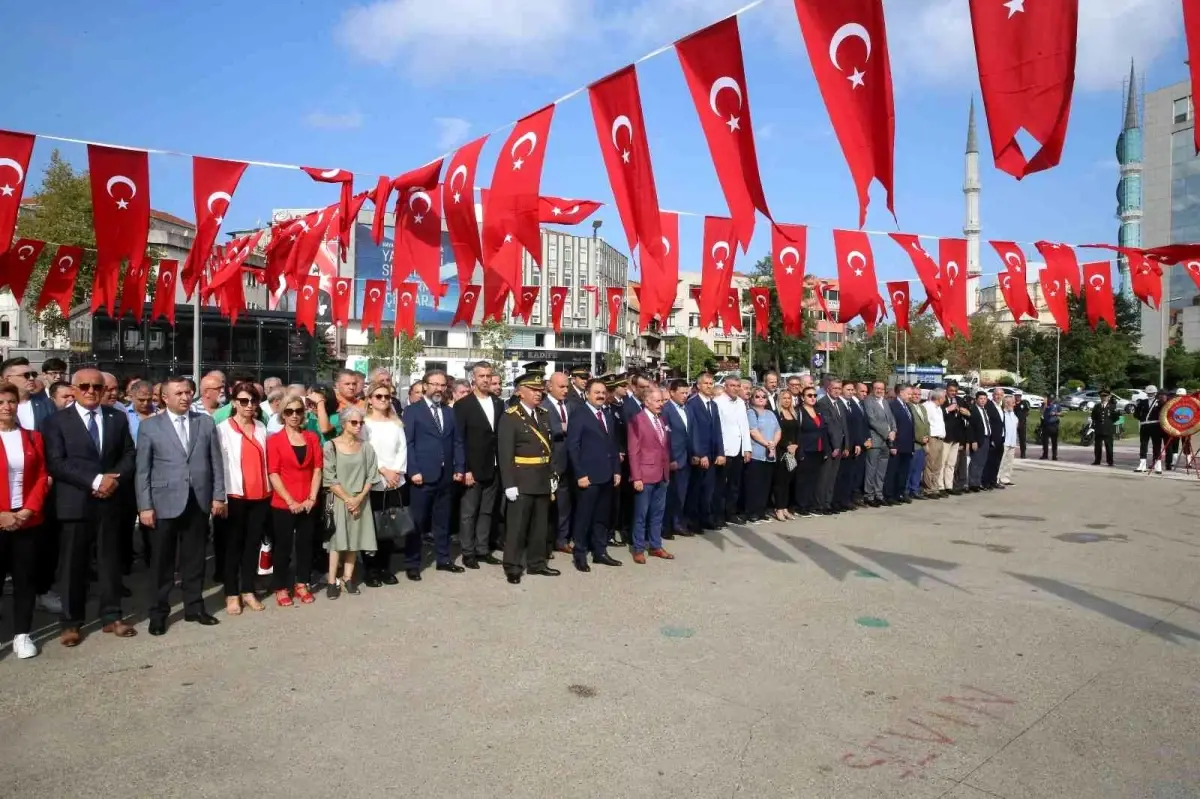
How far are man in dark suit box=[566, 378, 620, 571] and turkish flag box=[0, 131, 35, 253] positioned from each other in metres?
5.75

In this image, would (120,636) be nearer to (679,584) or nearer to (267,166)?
(679,584)

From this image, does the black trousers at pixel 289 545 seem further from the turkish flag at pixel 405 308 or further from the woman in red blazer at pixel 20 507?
the turkish flag at pixel 405 308

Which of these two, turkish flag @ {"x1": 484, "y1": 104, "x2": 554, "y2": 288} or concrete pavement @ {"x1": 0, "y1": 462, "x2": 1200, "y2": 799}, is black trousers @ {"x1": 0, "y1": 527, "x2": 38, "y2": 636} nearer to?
concrete pavement @ {"x1": 0, "y1": 462, "x2": 1200, "y2": 799}

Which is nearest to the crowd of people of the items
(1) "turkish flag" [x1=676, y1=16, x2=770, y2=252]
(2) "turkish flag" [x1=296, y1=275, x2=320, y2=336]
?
(1) "turkish flag" [x1=676, y1=16, x2=770, y2=252]

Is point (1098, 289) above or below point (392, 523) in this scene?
above

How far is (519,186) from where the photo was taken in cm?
822

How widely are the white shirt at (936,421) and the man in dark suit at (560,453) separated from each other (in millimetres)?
7416

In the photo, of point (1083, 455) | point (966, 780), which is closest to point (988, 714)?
point (966, 780)

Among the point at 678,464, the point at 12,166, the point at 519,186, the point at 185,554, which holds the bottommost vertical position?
the point at 185,554

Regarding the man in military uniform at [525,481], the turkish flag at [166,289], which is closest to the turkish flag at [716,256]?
the man in military uniform at [525,481]

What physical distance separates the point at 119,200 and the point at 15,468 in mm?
5019

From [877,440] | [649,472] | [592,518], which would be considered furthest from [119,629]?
[877,440]

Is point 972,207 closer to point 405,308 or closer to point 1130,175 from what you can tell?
point 1130,175

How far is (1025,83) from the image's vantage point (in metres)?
4.72
